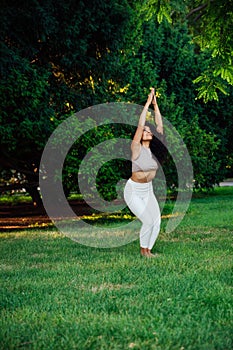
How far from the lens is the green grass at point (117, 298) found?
4891 millimetres

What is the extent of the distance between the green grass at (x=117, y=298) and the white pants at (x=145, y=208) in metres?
0.40

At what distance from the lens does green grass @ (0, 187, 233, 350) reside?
4891 millimetres

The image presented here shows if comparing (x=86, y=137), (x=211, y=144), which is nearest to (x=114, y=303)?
(x=86, y=137)

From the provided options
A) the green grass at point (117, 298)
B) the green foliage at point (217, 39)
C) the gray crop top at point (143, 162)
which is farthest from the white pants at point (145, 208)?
the green foliage at point (217, 39)

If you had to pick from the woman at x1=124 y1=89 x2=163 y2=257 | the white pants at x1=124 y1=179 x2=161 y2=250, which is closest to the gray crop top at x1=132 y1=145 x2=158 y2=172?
the woman at x1=124 y1=89 x2=163 y2=257

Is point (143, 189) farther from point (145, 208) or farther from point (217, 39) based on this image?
point (217, 39)

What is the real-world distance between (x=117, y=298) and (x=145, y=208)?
10.4ft

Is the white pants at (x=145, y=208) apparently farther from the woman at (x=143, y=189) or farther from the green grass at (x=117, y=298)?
the green grass at (x=117, y=298)

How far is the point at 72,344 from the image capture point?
473 cm

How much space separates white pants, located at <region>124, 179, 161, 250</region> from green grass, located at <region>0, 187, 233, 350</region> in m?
0.40

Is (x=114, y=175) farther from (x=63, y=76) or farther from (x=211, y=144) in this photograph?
(x=211, y=144)

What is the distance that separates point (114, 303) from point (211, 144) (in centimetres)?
1824

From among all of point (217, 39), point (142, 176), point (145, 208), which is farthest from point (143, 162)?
point (217, 39)

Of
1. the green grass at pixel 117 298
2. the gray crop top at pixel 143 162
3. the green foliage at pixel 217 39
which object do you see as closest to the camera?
the green grass at pixel 117 298
